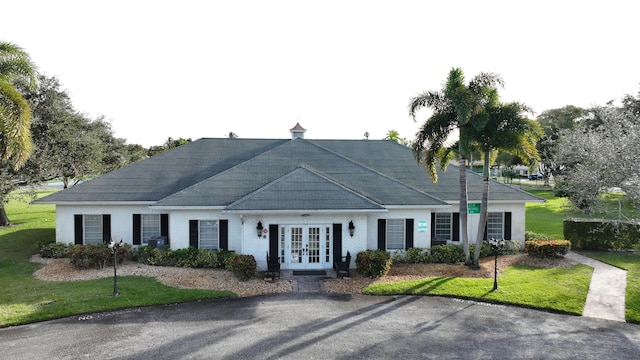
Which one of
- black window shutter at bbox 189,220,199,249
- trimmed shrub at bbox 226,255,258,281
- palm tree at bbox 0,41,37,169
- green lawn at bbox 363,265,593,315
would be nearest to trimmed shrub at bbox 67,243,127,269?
black window shutter at bbox 189,220,199,249

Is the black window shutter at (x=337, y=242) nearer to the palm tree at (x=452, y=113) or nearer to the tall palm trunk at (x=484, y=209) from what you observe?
the palm tree at (x=452, y=113)

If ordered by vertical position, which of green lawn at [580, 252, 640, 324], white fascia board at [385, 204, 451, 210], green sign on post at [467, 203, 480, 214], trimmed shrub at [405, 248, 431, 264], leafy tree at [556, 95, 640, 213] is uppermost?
leafy tree at [556, 95, 640, 213]

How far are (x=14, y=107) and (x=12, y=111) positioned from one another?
0.59ft

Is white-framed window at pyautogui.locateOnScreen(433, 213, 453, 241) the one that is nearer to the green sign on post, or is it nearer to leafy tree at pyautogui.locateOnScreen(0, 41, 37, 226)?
the green sign on post

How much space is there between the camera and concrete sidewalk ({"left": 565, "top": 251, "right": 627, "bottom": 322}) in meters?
12.7

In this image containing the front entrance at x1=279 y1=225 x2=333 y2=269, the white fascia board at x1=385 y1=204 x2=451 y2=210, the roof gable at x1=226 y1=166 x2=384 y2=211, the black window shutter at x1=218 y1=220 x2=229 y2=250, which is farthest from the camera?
the black window shutter at x1=218 y1=220 x2=229 y2=250

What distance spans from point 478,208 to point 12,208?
40.9 meters

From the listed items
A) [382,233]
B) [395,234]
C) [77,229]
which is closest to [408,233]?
[395,234]

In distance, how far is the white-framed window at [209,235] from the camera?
61.1 feet

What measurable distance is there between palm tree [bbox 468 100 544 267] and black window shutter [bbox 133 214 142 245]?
52.9 feet

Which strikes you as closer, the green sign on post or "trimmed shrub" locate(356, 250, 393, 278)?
"trimmed shrub" locate(356, 250, 393, 278)

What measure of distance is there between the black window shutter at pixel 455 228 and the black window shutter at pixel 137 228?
15.8 metres

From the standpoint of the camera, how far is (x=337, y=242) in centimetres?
1745

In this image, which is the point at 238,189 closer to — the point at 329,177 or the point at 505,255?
the point at 329,177
